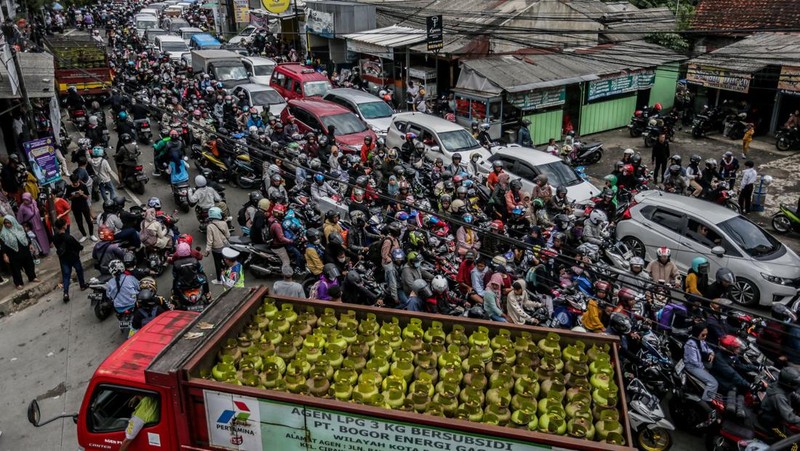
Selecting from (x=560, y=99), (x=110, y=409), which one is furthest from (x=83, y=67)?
(x=110, y=409)

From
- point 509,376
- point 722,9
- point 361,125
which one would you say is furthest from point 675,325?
point 722,9

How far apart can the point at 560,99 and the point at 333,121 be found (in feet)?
26.8

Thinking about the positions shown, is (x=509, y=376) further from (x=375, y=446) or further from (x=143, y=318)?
(x=143, y=318)

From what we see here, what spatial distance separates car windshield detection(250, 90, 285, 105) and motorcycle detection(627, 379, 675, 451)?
1649 centimetres

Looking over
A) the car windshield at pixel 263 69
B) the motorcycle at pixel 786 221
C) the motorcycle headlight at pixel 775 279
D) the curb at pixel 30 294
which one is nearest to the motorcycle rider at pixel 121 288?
the curb at pixel 30 294

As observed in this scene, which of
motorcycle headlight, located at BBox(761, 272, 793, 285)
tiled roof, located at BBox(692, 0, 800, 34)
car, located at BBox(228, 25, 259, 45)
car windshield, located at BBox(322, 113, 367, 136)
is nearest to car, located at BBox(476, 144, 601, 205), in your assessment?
motorcycle headlight, located at BBox(761, 272, 793, 285)

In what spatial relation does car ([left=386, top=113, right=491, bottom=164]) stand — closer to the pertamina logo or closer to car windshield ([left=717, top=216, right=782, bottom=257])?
car windshield ([left=717, top=216, right=782, bottom=257])

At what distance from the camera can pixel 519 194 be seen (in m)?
13.3

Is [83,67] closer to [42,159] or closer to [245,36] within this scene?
[42,159]

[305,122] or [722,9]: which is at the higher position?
[722,9]

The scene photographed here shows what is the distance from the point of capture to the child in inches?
456

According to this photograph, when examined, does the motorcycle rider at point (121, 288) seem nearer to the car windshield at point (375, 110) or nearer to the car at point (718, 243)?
the car at point (718, 243)

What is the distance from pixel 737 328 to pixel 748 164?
299 inches

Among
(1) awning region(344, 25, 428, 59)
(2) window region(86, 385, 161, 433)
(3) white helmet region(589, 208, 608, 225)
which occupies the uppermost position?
(1) awning region(344, 25, 428, 59)
